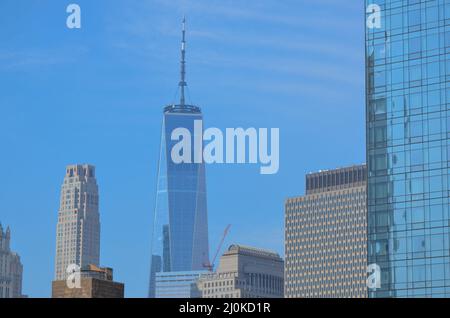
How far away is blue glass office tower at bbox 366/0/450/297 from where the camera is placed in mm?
184125

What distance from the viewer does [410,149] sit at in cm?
19250

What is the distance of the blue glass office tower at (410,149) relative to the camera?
184 m

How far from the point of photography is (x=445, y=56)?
19262 centimetres

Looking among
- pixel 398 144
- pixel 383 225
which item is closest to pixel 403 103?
pixel 398 144
